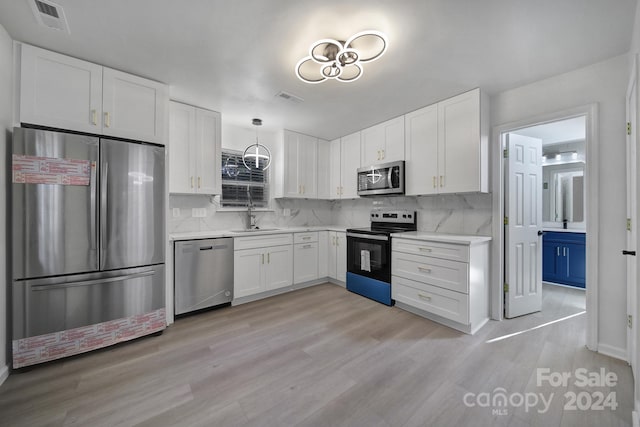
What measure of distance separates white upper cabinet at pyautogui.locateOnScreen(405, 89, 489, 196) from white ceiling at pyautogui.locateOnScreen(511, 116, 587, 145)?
1168 mm

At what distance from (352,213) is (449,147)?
84.3 inches

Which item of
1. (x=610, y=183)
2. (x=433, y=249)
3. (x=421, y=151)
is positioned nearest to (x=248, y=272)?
(x=433, y=249)

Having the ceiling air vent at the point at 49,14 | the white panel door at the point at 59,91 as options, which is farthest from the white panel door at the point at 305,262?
the ceiling air vent at the point at 49,14

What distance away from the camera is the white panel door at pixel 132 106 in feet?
7.46

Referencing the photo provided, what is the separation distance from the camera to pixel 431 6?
1.55m

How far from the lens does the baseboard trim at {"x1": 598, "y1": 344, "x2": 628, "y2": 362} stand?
2037mm

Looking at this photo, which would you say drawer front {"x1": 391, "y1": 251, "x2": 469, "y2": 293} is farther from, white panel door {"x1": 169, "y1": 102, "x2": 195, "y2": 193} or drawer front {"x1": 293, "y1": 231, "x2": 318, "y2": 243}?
white panel door {"x1": 169, "y1": 102, "x2": 195, "y2": 193}

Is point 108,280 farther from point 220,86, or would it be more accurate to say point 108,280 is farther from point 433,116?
point 433,116

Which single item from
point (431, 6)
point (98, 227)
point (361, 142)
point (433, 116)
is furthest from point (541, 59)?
point (98, 227)

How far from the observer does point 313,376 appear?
1847 millimetres

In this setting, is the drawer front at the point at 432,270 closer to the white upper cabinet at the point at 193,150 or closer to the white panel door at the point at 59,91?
the white upper cabinet at the point at 193,150

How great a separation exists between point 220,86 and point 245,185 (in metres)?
1.65

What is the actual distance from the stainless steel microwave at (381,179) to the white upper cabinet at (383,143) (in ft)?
0.40

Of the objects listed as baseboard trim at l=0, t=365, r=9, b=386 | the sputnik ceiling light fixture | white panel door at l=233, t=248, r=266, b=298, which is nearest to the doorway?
the sputnik ceiling light fixture
